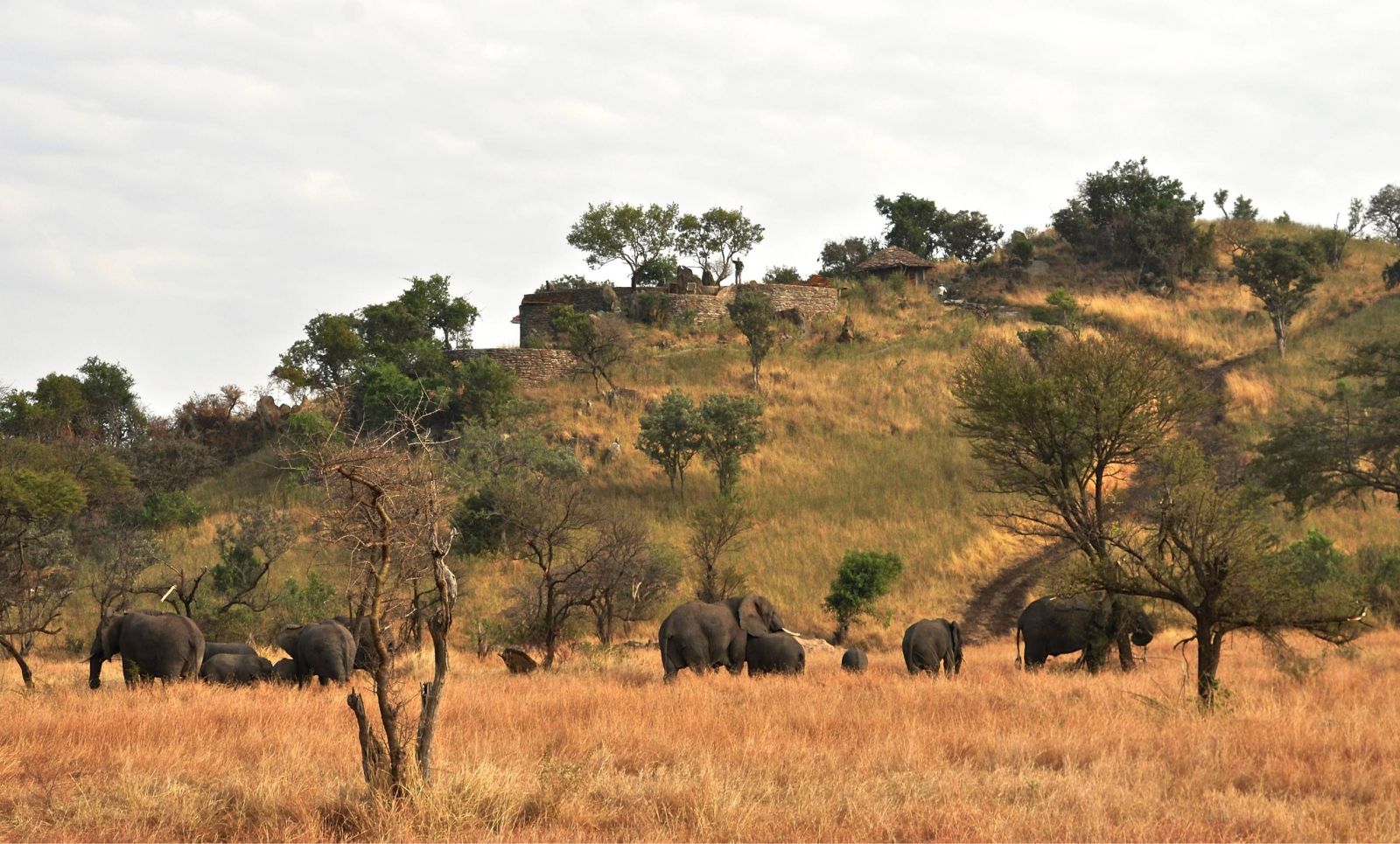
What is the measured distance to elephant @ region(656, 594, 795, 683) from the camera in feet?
66.6

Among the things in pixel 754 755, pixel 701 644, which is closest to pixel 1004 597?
pixel 701 644

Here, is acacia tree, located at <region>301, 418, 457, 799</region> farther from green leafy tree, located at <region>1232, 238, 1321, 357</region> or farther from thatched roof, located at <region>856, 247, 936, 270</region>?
thatched roof, located at <region>856, 247, 936, 270</region>

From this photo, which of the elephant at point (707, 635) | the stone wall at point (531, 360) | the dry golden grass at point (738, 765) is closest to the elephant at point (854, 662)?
the elephant at point (707, 635)

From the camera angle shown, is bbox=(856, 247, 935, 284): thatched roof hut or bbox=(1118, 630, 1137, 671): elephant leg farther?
bbox=(856, 247, 935, 284): thatched roof hut

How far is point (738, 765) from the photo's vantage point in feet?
36.8

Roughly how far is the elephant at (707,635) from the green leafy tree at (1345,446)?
Answer: 16.2 meters

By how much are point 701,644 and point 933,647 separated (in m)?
4.39

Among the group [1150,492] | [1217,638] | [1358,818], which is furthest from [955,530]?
[1358,818]

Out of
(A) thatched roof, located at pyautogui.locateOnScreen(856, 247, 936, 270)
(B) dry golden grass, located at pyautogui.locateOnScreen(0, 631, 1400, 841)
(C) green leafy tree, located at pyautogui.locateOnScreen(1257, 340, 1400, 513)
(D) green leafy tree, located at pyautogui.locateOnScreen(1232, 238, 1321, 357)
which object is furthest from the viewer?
A: (A) thatched roof, located at pyautogui.locateOnScreen(856, 247, 936, 270)

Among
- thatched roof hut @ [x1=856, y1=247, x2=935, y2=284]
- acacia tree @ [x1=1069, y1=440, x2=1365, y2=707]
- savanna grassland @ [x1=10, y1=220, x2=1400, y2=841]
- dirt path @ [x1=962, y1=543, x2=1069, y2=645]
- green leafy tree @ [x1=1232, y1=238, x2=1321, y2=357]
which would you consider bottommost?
dirt path @ [x1=962, y1=543, x2=1069, y2=645]

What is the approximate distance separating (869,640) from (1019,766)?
2057 centimetres

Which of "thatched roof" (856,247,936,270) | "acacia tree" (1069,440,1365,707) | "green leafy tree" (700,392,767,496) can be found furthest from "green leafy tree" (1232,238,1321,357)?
"acacia tree" (1069,440,1365,707)

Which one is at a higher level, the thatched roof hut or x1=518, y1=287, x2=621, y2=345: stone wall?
the thatched roof hut

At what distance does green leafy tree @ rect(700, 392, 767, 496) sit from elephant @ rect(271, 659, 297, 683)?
25.4 meters
